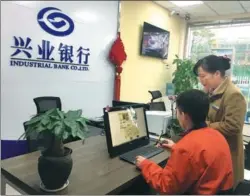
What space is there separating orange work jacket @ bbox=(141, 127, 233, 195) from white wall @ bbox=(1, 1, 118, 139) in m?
2.27

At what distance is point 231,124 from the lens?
63.9 inches

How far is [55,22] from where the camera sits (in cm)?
313

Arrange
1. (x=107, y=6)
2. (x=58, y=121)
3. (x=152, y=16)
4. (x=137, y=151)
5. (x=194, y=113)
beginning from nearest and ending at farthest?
(x=58, y=121), (x=194, y=113), (x=137, y=151), (x=152, y=16), (x=107, y=6)

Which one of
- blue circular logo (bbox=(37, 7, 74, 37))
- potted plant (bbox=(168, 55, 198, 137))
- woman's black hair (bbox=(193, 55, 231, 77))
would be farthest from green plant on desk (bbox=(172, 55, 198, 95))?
blue circular logo (bbox=(37, 7, 74, 37))

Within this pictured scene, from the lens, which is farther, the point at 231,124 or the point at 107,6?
the point at 107,6

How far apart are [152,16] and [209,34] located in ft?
1.78

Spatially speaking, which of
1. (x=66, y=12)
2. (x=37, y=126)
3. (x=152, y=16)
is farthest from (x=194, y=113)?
(x=66, y=12)

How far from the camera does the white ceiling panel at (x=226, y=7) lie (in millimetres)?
1326

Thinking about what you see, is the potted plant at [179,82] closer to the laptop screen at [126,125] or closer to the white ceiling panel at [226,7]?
A: the laptop screen at [126,125]

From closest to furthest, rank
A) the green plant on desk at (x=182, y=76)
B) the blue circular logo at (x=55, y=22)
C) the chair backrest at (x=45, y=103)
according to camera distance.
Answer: the green plant on desk at (x=182, y=76), the chair backrest at (x=45, y=103), the blue circular logo at (x=55, y=22)

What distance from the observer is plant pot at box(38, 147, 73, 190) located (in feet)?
3.56

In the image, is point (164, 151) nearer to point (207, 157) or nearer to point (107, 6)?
point (207, 157)

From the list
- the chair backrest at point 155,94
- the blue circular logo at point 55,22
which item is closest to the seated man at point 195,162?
the chair backrest at point 155,94

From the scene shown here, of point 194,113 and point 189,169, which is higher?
point 194,113
